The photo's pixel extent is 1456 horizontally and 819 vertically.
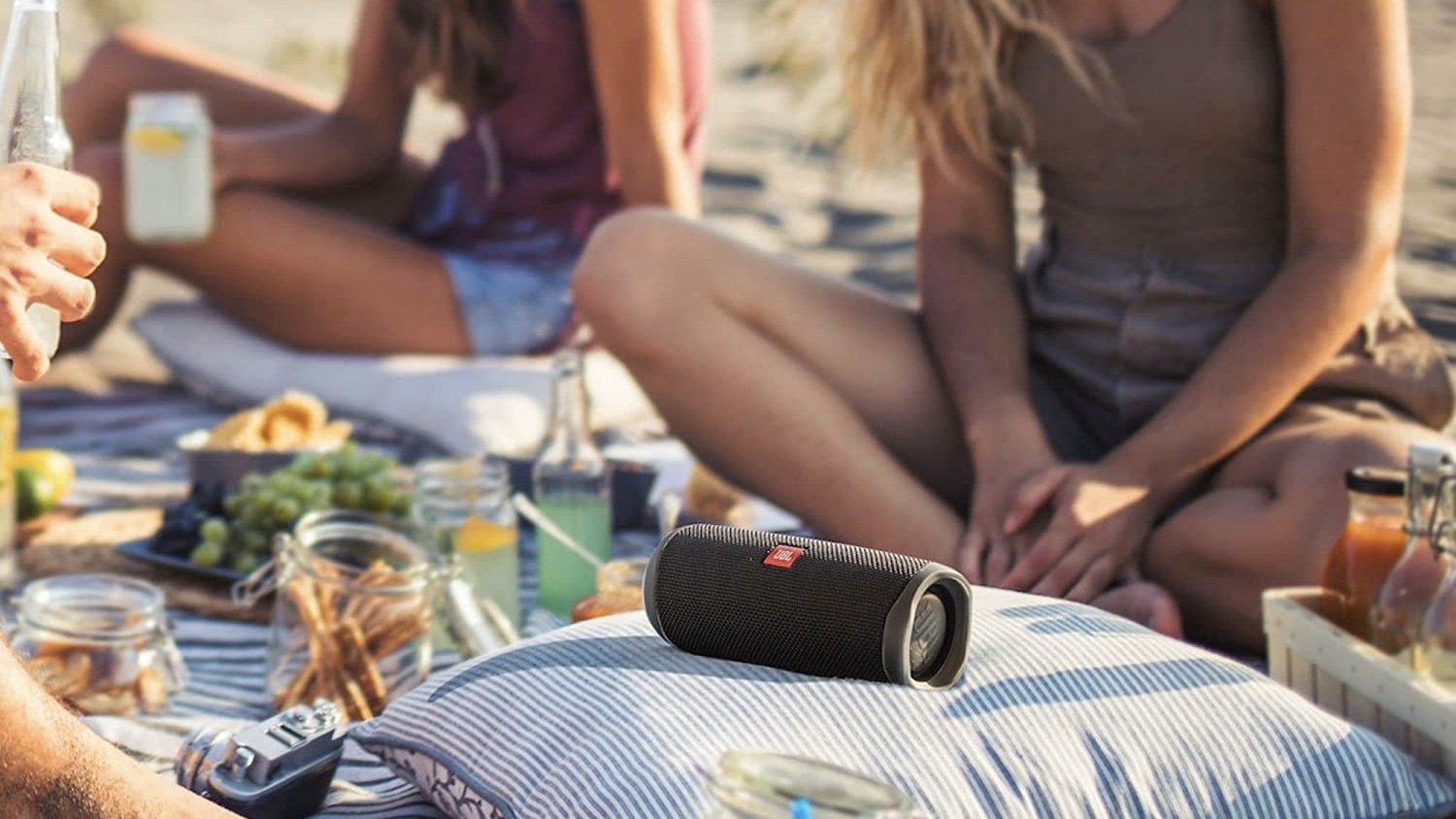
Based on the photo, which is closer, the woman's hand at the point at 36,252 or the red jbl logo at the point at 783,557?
the woman's hand at the point at 36,252

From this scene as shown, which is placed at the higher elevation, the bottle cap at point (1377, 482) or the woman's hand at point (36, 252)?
the woman's hand at point (36, 252)

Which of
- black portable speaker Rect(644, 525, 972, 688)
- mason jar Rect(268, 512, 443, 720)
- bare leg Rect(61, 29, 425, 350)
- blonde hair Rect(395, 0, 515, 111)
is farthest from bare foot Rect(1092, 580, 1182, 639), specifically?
bare leg Rect(61, 29, 425, 350)

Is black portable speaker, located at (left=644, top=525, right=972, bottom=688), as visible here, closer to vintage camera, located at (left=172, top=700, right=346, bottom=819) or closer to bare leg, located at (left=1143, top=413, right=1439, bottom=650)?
vintage camera, located at (left=172, top=700, right=346, bottom=819)

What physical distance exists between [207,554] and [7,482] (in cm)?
25

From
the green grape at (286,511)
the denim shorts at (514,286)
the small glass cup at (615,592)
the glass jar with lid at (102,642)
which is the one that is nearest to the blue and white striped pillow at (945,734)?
the small glass cup at (615,592)

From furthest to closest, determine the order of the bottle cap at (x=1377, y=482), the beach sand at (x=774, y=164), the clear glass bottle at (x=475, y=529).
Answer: the beach sand at (x=774, y=164) → the clear glass bottle at (x=475, y=529) → the bottle cap at (x=1377, y=482)

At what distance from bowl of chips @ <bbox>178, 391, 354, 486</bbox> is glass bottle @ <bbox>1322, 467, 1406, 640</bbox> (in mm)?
1375

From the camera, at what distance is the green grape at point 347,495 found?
2.31 meters

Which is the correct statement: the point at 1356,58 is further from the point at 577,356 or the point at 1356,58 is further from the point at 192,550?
the point at 192,550

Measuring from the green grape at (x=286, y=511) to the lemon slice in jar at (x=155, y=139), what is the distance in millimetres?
1052

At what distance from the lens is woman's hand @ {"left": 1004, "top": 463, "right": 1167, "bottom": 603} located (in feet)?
6.97

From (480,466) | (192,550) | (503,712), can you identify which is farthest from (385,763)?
(192,550)

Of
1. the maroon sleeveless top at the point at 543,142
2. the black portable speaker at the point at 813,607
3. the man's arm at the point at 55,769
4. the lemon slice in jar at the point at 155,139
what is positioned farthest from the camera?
the maroon sleeveless top at the point at 543,142

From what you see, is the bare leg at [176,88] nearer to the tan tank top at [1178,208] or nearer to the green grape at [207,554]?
the green grape at [207,554]
